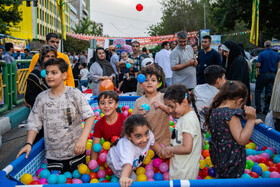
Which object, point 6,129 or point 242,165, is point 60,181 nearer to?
point 242,165

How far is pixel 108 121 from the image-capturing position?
3631 millimetres

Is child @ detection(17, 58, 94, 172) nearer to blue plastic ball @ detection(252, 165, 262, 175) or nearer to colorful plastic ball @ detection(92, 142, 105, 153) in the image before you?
colorful plastic ball @ detection(92, 142, 105, 153)

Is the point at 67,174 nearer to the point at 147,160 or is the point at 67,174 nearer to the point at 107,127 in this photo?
the point at 107,127

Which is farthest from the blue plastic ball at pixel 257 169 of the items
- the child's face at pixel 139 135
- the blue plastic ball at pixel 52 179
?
the blue plastic ball at pixel 52 179

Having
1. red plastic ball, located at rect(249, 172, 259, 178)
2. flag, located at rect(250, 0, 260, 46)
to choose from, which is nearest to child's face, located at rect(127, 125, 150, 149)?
red plastic ball, located at rect(249, 172, 259, 178)

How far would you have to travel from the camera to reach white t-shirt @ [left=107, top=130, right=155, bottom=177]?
2646 millimetres

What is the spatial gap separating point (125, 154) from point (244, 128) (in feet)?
3.76

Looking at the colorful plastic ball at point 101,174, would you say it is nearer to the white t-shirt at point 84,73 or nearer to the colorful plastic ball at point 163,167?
the colorful plastic ball at point 163,167

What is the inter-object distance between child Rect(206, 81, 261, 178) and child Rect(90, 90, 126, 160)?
1.27m

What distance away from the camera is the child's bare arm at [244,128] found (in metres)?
2.41

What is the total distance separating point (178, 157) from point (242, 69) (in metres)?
3.27

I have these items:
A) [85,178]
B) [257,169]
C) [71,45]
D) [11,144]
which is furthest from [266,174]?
[71,45]

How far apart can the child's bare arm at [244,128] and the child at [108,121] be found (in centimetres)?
153

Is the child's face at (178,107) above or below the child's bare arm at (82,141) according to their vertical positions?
above
